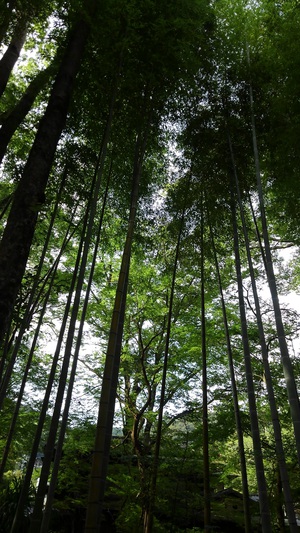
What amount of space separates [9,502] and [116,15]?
19.6ft

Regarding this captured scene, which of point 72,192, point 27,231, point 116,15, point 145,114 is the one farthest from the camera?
point 72,192

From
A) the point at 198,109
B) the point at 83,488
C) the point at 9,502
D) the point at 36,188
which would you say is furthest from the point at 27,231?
the point at 83,488

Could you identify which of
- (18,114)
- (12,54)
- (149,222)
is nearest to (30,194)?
(18,114)

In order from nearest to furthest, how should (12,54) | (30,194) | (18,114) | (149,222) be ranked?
(30,194), (18,114), (12,54), (149,222)

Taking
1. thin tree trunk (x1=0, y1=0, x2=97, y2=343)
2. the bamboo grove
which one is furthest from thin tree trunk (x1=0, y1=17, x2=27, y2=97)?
thin tree trunk (x1=0, y1=0, x2=97, y2=343)

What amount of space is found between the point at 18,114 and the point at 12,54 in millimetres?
918

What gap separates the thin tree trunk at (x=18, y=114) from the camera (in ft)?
11.2

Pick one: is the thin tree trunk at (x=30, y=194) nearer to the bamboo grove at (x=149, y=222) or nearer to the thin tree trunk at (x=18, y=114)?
the bamboo grove at (x=149, y=222)

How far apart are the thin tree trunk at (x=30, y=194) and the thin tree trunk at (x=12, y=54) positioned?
693mm

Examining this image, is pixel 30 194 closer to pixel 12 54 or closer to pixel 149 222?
pixel 12 54

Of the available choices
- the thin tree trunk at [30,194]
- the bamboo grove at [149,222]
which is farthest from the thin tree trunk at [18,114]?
the thin tree trunk at [30,194]

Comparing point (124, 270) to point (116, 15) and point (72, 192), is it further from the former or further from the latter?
point (116, 15)

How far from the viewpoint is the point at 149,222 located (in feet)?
18.9

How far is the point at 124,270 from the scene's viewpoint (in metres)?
2.72
